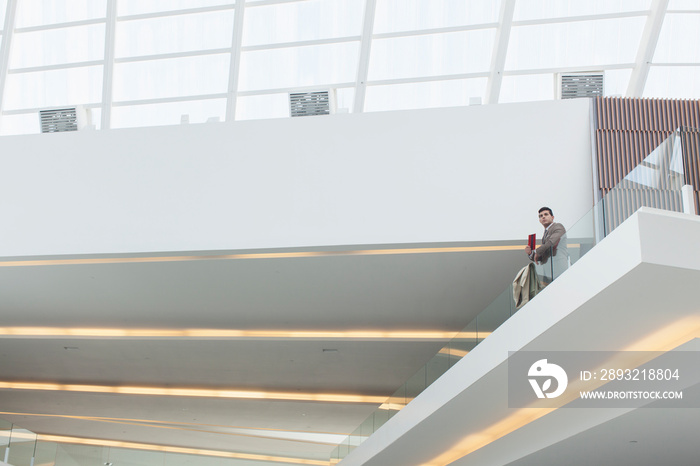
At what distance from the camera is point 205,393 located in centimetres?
2220

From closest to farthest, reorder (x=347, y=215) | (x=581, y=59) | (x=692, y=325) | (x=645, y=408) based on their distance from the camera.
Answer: (x=692, y=325) → (x=645, y=408) → (x=347, y=215) → (x=581, y=59)

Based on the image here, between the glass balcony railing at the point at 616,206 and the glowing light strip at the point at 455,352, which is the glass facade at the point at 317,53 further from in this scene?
the glowing light strip at the point at 455,352

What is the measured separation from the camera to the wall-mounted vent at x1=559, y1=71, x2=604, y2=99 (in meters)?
13.7

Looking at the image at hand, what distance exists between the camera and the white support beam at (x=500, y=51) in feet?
51.3

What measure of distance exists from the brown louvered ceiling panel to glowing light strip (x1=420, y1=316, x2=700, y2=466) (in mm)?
4230

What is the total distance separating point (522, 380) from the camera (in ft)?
29.3

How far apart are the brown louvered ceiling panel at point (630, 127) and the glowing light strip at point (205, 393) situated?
1199 centimetres

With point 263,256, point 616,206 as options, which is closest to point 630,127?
point 616,206

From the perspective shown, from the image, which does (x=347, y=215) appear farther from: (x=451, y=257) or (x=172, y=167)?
(x=172, y=167)

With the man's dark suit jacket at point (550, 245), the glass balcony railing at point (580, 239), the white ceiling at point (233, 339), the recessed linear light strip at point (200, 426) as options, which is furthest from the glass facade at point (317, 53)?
the recessed linear light strip at point (200, 426)

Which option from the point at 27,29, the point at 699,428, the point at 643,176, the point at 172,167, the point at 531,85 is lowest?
the point at 699,428

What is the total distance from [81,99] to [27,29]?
216cm

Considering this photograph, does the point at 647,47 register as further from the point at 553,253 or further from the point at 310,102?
the point at 553,253

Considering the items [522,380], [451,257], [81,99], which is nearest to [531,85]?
[451,257]
